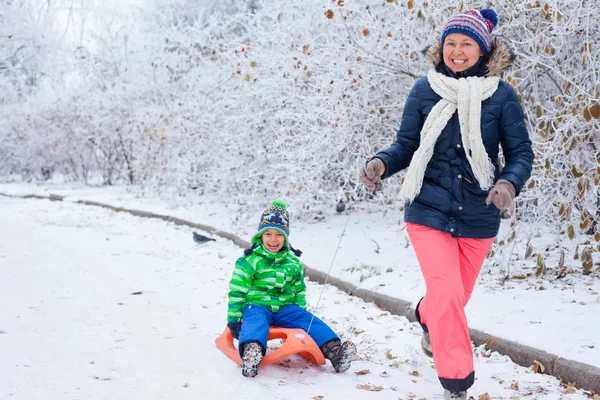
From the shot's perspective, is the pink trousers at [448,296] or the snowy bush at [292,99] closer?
the pink trousers at [448,296]

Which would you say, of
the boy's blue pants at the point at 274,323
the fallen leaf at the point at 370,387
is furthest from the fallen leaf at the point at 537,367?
the boy's blue pants at the point at 274,323

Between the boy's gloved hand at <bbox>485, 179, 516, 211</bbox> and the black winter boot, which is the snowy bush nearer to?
the boy's gloved hand at <bbox>485, 179, 516, 211</bbox>

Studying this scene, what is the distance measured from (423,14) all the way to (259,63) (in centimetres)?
359

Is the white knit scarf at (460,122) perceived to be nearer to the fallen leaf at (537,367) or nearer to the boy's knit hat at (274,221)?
the boy's knit hat at (274,221)

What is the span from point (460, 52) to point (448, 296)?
50.9 inches

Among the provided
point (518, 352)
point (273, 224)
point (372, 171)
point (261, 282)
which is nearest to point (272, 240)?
point (273, 224)

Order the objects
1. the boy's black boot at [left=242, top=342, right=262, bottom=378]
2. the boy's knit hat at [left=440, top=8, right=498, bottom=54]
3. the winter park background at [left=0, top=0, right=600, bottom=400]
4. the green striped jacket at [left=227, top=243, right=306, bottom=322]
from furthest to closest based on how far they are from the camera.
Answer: the green striped jacket at [left=227, top=243, right=306, bottom=322] → the winter park background at [left=0, top=0, right=600, bottom=400] → the boy's black boot at [left=242, top=342, right=262, bottom=378] → the boy's knit hat at [left=440, top=8, right=498, bottom=54]

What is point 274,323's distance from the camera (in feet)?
14.5

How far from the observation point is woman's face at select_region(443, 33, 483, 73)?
3482mm

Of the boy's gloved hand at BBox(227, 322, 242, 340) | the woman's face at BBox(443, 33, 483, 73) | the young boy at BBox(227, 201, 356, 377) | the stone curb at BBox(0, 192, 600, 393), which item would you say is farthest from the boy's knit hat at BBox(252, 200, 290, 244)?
the woman's face at BBox(443, 33, 483, 73)

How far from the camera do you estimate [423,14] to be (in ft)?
21.7

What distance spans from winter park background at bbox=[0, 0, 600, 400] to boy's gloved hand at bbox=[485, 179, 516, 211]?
1232mm

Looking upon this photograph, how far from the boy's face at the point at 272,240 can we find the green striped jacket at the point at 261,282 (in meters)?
0.03

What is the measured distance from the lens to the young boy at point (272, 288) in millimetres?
4297
